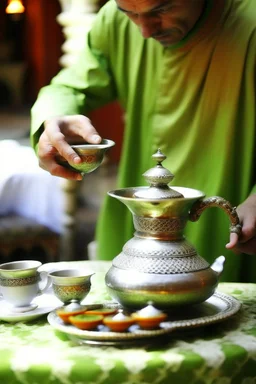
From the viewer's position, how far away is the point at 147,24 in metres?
1.86

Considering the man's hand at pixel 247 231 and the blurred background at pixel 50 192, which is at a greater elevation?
the man's hand at pixel 247 231

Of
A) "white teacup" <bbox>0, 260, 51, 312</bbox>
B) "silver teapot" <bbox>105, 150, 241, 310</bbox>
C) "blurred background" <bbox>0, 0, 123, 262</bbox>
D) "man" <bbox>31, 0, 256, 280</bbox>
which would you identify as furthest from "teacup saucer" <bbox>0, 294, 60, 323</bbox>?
"blurred background" <bbox>0, 0, 123, 262</bbox>

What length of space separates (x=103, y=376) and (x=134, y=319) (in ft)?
0.40

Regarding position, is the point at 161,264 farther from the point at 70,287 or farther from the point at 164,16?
the point at 164,16

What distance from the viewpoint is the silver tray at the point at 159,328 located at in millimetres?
1276

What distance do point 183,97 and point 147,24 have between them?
324 mm

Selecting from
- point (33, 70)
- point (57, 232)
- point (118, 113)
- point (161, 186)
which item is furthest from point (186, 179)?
point (33, 70)

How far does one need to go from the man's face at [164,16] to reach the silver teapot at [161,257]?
520mm

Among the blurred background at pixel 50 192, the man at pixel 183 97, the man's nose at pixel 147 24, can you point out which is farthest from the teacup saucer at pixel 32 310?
the blurred background at pixel 50 192

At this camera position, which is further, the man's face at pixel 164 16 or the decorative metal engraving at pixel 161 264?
the man's face at pixel 164 16

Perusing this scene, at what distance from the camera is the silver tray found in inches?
50.3

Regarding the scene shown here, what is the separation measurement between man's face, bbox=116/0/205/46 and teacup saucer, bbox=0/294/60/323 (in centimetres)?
69

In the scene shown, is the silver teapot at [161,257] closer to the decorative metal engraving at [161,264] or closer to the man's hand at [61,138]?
the decorative metal engraving at [161,264]

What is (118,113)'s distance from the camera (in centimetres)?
668
